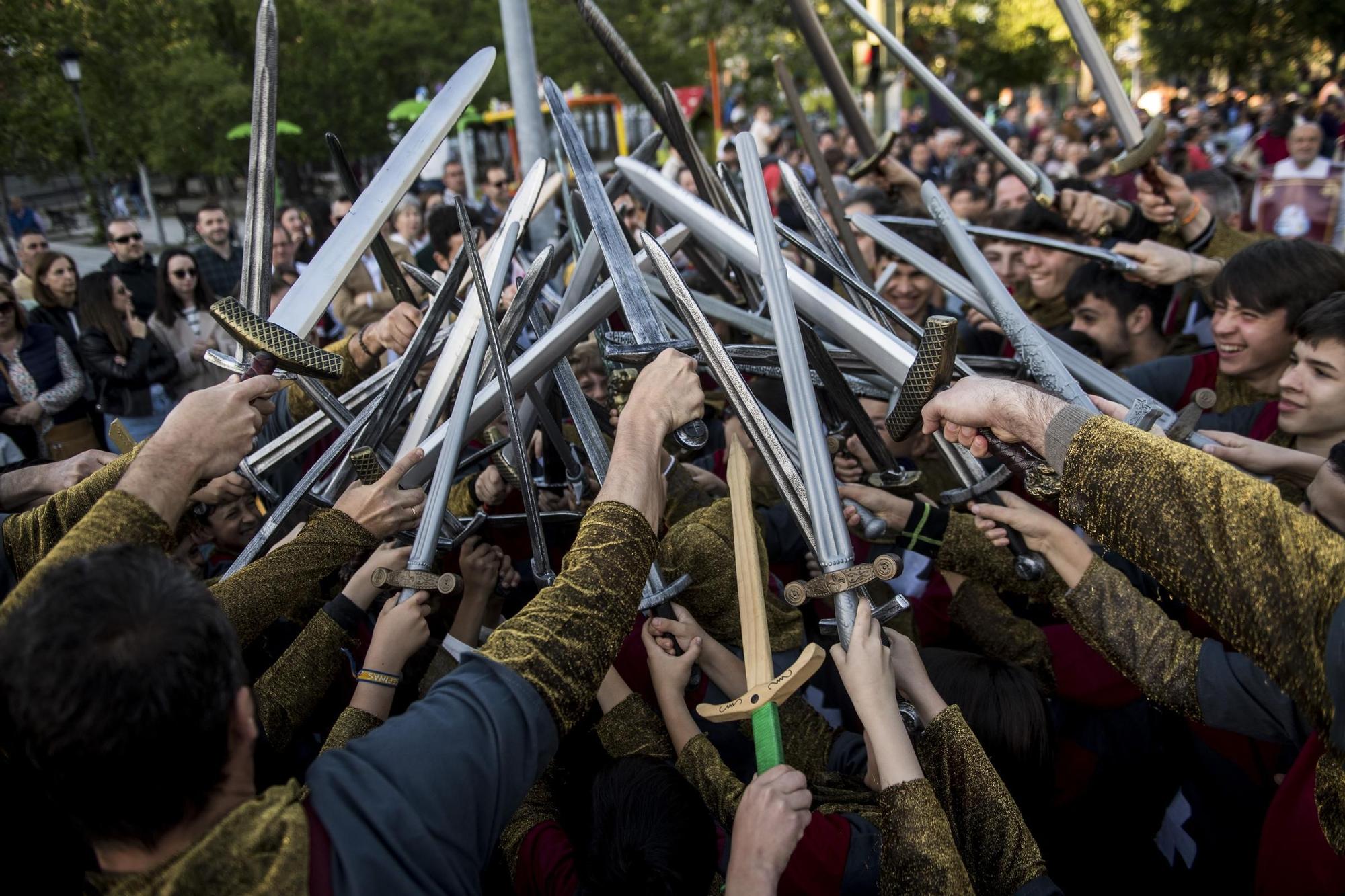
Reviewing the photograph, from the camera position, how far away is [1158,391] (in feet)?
9.82

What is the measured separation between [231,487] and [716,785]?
1.45m

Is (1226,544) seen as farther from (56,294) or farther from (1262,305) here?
(56,294)

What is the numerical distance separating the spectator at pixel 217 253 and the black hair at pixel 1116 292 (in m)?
6.15

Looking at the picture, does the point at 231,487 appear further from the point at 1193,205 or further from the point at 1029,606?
the point at 1193,205

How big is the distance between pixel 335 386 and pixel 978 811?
2.38 metres

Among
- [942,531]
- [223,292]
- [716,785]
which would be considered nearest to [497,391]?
[716,785]

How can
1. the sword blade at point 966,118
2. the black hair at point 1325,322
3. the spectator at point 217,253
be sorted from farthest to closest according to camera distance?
1. the spectator at point 217,253
2. the sword blade at point 966,118
3. the black hair at point 1325,322

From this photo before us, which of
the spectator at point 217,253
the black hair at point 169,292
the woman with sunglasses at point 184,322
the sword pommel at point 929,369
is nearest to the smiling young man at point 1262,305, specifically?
the sword pommel at point 929,369

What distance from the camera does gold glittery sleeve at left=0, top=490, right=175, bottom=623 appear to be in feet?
4.73

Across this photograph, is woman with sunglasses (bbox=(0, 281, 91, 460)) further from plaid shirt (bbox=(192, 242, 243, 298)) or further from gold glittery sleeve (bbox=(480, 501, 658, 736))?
gold glittery sleeve (bbox=(480, 501, 658, 736))

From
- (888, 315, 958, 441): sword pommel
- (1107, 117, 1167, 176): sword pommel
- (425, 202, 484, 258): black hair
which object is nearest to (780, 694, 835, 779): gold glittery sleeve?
(888, 315, 958, 441): sword pommel

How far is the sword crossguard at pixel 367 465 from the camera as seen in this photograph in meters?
1.70

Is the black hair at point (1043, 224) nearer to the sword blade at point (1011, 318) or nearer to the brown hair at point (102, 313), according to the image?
the sword blade at point (1011, 318)

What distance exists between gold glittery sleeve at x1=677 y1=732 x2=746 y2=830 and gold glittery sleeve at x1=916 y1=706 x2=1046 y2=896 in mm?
362
